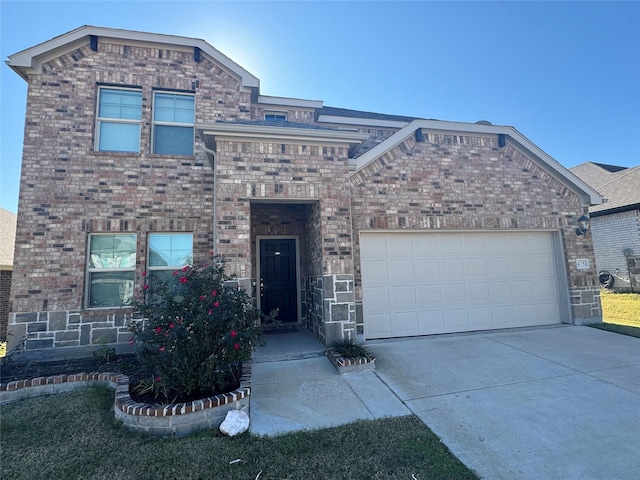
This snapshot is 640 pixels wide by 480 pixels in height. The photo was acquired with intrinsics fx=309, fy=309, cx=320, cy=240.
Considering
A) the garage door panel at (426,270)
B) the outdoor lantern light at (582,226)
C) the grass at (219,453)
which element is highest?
the outdoor lantern light at (582,226)

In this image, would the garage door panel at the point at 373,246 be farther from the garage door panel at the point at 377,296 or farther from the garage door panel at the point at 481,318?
the garage door panel at the point at 481,318

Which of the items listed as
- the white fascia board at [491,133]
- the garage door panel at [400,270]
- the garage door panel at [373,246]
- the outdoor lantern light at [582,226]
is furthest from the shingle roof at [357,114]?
the outdoor lantern light at [582,226]

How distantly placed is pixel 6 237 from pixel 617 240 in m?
26.0

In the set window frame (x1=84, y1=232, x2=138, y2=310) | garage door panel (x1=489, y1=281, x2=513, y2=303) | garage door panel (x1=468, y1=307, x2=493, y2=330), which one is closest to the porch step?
window frame (x1=84, y1=232, x2=138, y2=310)

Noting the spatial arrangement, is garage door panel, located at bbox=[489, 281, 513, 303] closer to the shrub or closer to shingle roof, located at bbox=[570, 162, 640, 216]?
the shrub

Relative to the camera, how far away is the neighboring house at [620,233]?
13094mm

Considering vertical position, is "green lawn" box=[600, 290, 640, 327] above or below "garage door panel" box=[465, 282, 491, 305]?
below

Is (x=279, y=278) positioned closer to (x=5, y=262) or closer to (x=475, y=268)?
(x=475, y=268)

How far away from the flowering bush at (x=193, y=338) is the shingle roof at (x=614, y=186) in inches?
655

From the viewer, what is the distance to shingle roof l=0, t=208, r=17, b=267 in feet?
36.2

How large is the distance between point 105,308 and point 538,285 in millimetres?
10111

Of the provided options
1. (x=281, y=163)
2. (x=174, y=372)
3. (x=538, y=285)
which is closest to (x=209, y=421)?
(x=174, y=372)

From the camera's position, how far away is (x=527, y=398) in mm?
4102

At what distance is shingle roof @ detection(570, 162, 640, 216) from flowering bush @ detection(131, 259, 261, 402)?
16636mm
